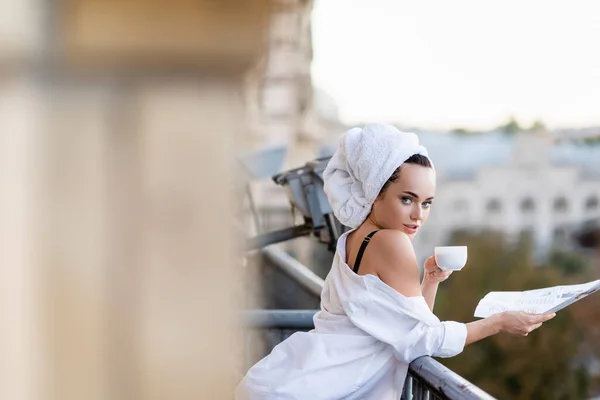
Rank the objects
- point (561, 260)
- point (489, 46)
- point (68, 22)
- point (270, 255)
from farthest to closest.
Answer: point (489, 46), point (561, 260), point (270, 255), point (68, 22)

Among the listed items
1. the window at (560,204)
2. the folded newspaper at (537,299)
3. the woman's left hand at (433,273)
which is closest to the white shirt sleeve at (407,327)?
the folded newspaper at (537,299)

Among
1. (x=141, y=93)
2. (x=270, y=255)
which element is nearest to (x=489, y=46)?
(x=270, y=255)

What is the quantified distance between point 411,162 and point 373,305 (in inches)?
15.2

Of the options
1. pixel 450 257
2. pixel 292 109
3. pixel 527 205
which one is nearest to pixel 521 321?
pixel 450 257

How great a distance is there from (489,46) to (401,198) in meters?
58.3

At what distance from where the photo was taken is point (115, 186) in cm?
75

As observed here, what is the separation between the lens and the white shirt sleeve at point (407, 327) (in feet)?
6.31

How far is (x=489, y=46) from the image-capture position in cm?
5806

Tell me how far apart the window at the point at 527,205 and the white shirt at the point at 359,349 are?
52433 millimetres

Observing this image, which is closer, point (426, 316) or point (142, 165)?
point (142, 165)

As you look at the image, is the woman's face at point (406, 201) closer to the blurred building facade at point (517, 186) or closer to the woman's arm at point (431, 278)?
the woman's arm at point (431, 278)

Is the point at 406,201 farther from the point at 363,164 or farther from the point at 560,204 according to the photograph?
the point at 560,204

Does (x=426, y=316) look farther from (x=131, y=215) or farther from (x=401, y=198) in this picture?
(x=131, y=215)

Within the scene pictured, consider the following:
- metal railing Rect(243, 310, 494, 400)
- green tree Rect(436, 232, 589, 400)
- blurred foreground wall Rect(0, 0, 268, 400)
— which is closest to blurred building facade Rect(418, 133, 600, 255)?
green tree Rect(436, 232, 589, 400)
